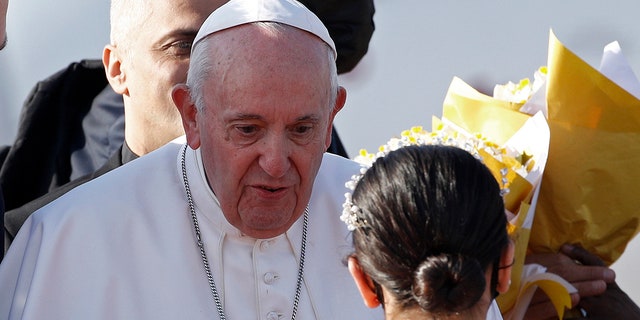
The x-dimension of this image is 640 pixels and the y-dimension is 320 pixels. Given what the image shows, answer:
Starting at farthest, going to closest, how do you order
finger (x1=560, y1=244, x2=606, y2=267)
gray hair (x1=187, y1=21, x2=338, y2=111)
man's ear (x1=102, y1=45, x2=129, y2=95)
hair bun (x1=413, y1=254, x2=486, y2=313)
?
man's ear (x1=102, y1=45, x2=129, y2=95)
finger (x1=560, y1=244, x2=606, y2=267)
gray hair (x1=187, y1=21, x2=338, y2=111)
hair bun (x1=413, y1=254, x2=486, y2=313)

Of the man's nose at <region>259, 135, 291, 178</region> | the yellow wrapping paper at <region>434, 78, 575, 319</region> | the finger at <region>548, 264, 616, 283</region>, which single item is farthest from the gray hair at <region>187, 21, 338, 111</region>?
the finger at <region>548, 264, 616, 283</region>

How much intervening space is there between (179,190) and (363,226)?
50.6 inches

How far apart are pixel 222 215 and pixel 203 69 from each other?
0.50m

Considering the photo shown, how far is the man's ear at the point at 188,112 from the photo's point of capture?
147 inches

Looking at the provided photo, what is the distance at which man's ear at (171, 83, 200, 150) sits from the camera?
3.73 meters

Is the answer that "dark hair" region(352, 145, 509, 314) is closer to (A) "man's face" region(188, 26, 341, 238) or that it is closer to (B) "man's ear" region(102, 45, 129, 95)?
(A) "man's face" region(188, 26, 341, 238)

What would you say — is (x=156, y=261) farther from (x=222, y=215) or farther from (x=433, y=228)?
(x=433, y=228)

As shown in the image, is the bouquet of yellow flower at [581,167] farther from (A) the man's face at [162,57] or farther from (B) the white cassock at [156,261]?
(A) the man's face at [162,57]

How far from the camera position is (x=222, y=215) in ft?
12.7

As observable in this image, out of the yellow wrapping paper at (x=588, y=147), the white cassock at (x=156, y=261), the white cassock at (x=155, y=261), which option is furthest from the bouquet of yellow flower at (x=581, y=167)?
the white cassock at (x=155, y=261)

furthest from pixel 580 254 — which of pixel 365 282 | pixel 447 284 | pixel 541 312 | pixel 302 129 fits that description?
pixel 447 284

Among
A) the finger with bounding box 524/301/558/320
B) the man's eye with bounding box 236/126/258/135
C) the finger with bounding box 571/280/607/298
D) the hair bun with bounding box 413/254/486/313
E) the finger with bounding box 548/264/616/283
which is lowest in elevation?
the finger with bounding box 524/301/558/320

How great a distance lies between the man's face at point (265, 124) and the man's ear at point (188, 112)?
0.17 ft

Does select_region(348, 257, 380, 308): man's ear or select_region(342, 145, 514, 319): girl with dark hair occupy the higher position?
select_region(342, 145, 514, 319): girl with dark hair
